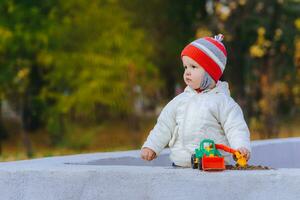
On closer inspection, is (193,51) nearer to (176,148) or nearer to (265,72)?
(176,148)

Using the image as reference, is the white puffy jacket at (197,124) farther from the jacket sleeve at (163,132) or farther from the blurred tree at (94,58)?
the blurred tree at (94,58)

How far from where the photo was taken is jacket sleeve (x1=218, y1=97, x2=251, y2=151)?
4887mm

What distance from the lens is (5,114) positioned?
29.3 meters

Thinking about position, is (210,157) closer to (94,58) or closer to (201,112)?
(201,112)

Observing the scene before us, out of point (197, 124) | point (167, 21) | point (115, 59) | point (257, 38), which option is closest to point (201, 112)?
point (197, 124)

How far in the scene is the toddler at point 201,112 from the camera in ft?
16.5

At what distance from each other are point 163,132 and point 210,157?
67 cm

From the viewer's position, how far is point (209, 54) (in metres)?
5.07

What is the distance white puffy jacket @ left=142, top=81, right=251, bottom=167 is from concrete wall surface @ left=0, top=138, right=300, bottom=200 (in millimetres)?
422

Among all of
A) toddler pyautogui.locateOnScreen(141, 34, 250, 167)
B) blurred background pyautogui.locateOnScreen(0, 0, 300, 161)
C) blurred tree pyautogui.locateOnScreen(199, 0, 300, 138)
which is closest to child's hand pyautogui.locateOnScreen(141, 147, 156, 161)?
toddler pyautogui.locateOnScreen(141, 34, 250, 167)

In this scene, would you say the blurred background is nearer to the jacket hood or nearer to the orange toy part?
the jacket hood

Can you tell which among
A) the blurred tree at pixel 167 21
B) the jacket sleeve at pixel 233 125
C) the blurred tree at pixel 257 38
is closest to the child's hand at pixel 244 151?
the jacket sleeve at pixel 233 125

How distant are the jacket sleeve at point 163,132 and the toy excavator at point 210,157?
0.45 m

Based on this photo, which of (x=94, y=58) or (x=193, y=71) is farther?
(x=94, y=58)
